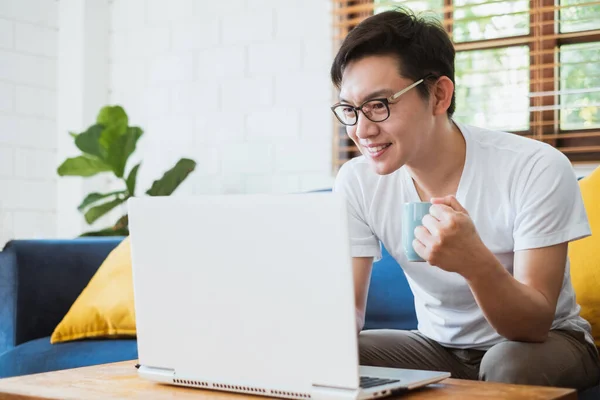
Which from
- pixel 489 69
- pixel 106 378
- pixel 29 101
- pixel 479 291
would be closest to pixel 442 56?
pixel 479 291

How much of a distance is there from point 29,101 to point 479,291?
117 inches

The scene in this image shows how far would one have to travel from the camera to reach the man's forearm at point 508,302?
1326mm

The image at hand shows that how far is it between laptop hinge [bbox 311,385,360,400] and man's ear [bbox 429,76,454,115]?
0.78 m

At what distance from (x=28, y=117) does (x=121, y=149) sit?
2.20ft

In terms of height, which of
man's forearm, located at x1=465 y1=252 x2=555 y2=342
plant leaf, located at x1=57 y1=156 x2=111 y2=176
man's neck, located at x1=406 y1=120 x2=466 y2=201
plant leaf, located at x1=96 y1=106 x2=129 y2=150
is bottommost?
man's forearm, located at x1=465 y1=252 x2=555 y2=342

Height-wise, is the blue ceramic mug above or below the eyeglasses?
below

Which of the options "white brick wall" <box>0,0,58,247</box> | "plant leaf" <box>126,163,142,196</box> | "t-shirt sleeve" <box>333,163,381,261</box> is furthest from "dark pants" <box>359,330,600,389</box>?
"white brick wall" <box>0,0,58,247</box>

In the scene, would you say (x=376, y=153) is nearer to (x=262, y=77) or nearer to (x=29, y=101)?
(x=262, y=77)

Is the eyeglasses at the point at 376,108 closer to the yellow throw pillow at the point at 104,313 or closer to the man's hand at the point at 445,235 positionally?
the man's hand at the point at 445,235

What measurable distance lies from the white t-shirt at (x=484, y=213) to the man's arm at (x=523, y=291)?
30 millimetres

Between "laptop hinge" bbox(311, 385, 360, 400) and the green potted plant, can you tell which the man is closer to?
"laptop hinge" bbox(311, 385, 360, 400)

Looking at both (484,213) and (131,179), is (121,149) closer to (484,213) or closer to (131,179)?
(131,179)

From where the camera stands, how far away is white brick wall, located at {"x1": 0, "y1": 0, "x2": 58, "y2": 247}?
146 inches

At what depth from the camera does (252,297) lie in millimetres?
1140
